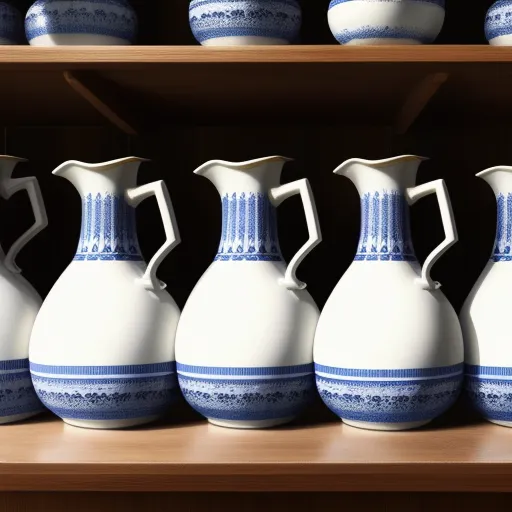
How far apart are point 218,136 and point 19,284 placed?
12.4 inches

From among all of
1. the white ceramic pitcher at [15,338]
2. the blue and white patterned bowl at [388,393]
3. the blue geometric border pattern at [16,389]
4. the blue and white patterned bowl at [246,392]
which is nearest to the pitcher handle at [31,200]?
the white ceramic pitcher at [15,338]

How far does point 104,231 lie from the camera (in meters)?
0.71

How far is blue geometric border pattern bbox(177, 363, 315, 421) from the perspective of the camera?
2.16ft

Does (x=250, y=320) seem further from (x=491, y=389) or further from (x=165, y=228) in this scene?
(x=491, y=389)

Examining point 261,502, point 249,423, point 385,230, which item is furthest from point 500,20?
point 261,502

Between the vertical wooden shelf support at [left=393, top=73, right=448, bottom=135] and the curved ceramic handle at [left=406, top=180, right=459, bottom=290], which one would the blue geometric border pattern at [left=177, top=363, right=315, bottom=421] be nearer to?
the curved ceramic handle at [left=406, top=180, right=459, bottom=290]

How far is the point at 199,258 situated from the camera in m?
0.91

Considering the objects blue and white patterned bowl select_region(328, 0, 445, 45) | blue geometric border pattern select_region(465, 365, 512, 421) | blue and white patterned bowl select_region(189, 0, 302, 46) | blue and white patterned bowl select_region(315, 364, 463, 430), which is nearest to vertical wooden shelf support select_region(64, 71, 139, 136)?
blue and white patterned bowl select_region(189, 0, 302, 46)

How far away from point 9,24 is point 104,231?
9.2 inches

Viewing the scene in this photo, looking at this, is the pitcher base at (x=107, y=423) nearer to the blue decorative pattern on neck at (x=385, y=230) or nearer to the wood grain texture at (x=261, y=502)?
the wood grain texture at (x=261, y=502)

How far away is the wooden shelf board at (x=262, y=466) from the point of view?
584mm

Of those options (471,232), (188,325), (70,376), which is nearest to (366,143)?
(471,232)

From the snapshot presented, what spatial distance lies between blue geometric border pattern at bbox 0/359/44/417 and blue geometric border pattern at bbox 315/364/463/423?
29 centimetres

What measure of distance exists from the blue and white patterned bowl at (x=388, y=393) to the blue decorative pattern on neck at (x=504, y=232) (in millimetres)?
120
